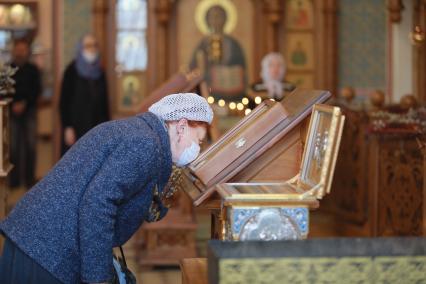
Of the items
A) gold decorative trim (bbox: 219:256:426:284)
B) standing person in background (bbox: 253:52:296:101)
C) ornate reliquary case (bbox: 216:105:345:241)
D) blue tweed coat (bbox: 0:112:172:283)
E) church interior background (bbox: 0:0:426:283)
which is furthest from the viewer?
church interior background (bbox: 0:0:426:283)

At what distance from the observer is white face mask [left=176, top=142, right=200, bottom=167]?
3283 mm

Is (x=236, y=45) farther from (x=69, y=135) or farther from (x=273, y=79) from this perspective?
(x=69, y=135)

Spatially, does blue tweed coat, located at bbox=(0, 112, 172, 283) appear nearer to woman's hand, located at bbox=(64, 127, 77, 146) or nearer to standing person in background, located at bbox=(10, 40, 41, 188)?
woman's hand, located at bbox=(64, 127, 77, 146)

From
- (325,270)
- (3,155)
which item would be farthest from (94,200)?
(3,155)

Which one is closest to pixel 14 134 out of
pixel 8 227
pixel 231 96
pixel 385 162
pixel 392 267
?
pixel 231 96

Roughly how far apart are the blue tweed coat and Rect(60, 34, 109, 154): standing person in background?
567cm

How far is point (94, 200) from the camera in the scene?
3.11 metres

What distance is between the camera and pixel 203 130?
3.34 meters

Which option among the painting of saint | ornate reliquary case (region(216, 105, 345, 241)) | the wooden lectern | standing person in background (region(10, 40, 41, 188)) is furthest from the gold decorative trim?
standing person in background (region(10, 40, 41, 188))

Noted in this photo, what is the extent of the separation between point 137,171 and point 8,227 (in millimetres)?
575

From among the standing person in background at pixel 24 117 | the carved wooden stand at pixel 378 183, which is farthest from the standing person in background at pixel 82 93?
the carved wooden stand at pixel 378 183

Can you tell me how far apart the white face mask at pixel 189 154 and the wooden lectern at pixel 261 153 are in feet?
0.33

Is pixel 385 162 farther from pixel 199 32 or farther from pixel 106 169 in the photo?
pixel 106 169

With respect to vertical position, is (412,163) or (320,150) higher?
(320,150)
